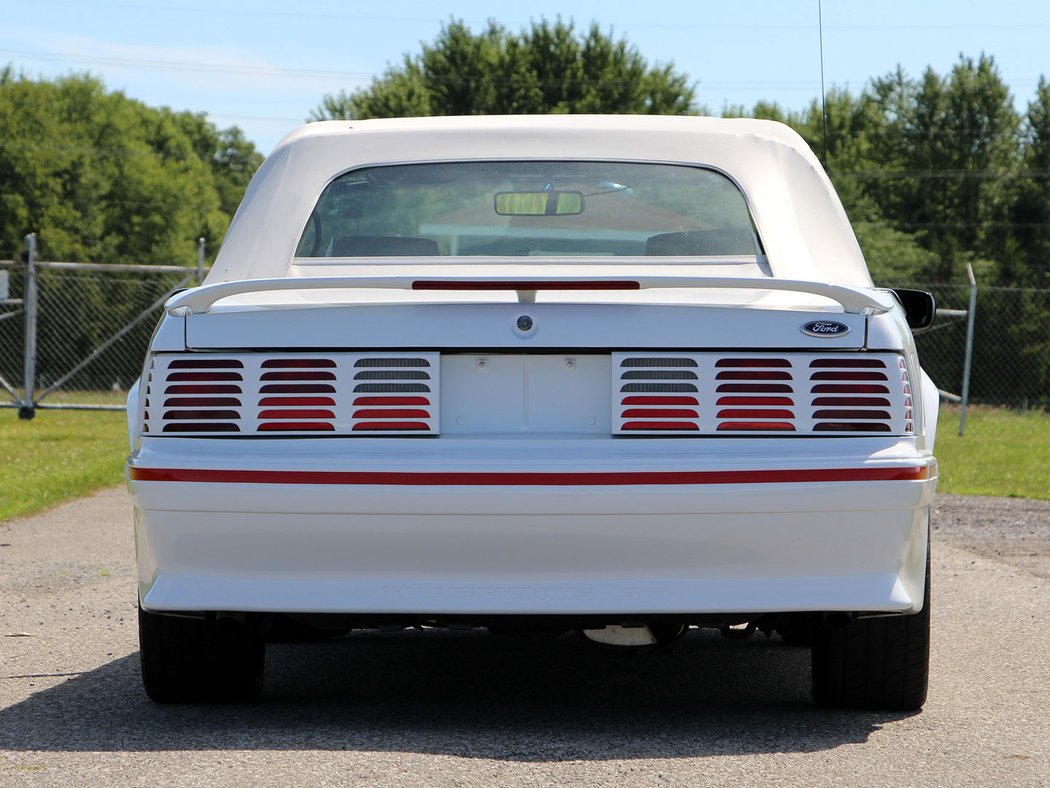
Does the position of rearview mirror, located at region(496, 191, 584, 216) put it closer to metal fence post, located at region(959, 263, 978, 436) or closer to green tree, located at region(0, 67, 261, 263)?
metal fence post, located at region(959, 263, 978, 436)

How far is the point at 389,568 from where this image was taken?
3879 mm

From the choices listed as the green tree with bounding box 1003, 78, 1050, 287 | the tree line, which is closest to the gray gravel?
the tree line

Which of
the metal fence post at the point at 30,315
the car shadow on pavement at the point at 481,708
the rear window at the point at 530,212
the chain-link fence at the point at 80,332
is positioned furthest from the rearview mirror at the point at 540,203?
the chain-link fence at the point at 80,332

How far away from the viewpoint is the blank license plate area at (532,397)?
153 inches

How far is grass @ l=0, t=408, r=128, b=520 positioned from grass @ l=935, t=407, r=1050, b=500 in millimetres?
7233

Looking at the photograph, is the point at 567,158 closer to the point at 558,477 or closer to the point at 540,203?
the point at 540,203

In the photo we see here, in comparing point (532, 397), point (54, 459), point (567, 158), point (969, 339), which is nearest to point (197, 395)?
point (532, 397)

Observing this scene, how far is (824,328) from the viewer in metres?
3.87

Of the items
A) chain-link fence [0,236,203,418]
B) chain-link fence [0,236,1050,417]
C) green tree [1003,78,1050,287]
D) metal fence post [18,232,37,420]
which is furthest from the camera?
green tree [1003,78,1050,287]

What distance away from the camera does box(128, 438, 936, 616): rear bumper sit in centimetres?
379

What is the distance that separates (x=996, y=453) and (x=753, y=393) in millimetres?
14725

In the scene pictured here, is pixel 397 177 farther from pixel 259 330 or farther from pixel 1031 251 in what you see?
pixel 1031 251

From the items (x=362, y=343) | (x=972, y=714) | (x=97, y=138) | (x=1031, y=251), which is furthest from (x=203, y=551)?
(x=97, y=138)

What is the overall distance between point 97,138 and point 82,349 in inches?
1411
